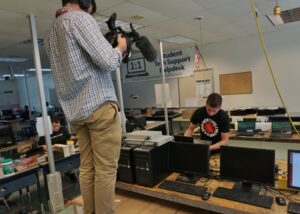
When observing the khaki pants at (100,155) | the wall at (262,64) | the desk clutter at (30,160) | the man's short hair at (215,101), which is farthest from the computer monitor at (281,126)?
the khaki pants at (100,155)

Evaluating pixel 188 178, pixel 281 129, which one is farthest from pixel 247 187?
pixel 281 129

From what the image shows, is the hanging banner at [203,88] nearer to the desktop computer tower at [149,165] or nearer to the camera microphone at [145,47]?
the desktop computer tower at [149,165]

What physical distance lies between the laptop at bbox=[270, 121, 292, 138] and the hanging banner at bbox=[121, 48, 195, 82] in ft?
11.6

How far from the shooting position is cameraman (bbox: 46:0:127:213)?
1.07 metres

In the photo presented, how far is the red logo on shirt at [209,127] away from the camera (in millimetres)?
2898

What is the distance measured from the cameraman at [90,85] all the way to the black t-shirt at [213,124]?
1.98 m

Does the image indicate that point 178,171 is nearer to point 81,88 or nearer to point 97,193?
point 97,193

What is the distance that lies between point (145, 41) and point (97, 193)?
853 millimetres

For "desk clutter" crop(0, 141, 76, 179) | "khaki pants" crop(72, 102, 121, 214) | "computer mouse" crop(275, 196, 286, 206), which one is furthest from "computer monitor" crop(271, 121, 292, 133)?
"khaki pants" crop(72, 102, 121, 214)

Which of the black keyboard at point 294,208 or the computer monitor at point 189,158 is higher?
the computer monitor at point 189,158

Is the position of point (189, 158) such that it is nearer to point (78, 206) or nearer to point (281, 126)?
point (78, 206)

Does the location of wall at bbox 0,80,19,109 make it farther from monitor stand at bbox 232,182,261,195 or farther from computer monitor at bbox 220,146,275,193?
monitor stand at bbox 232,182,261,195

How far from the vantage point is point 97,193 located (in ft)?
3.75

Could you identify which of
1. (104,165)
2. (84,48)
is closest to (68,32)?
(84,48)
